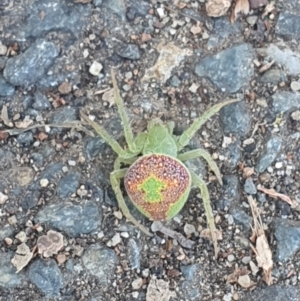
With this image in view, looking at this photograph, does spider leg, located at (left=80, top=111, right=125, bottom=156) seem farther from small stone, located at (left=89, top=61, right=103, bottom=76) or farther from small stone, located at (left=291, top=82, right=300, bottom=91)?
small stone, located at (left=291, top=82, right=300, bottom=91)

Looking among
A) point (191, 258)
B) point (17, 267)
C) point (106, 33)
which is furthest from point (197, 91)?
point (17, 267)

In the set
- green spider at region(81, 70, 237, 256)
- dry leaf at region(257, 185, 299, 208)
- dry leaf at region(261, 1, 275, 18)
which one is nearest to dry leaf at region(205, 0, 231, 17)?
dry leaf at region(261, 1, 275, 18)

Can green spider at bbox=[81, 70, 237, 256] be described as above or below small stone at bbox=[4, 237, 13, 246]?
above

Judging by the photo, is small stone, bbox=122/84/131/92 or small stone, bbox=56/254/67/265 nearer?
small stone, bbox=56/254/67/265

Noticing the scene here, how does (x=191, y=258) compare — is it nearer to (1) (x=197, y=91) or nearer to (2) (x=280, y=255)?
(2) (x=280, y=255)

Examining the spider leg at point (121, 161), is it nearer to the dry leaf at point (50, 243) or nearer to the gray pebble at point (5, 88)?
the dry leaf at point (50, 243)

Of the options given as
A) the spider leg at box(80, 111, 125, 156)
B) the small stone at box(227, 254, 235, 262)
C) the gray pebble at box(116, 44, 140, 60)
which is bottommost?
the small stone at box(227, 254, 235, 262)

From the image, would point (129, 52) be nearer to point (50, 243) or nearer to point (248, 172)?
point (248, 172)
